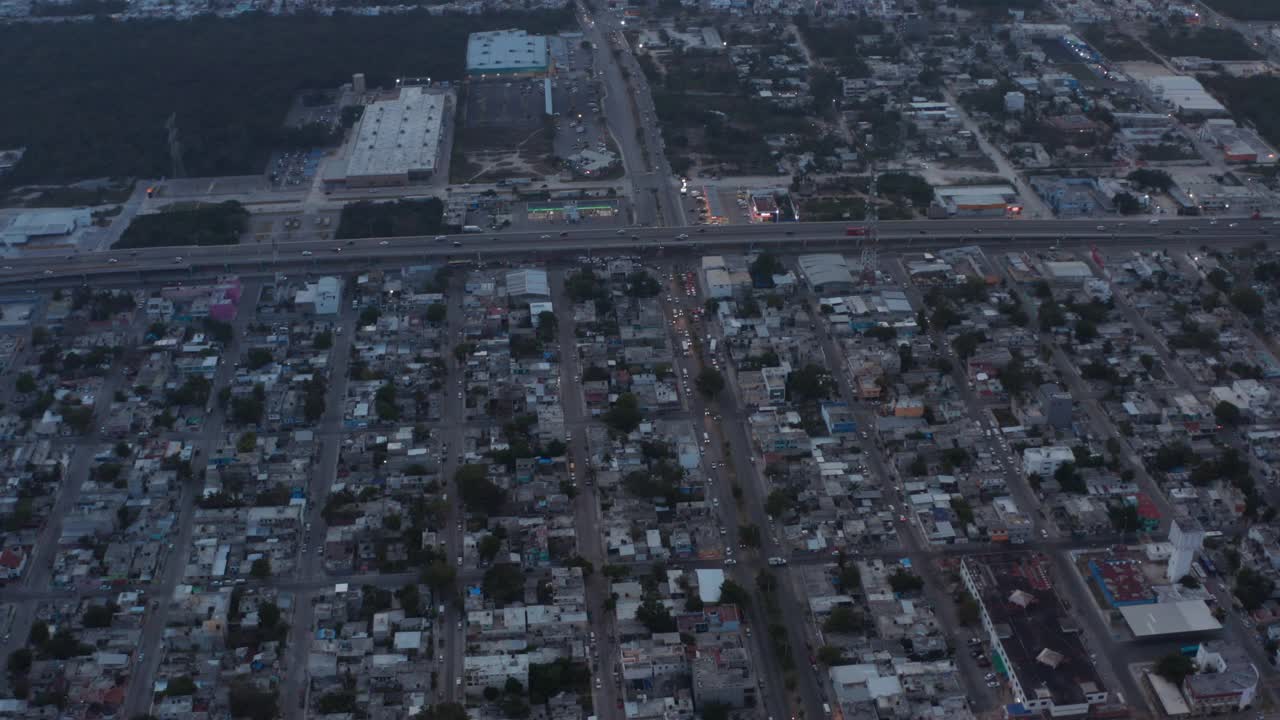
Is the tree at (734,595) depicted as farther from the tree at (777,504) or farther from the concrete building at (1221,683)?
the concrete building at (1221,683)

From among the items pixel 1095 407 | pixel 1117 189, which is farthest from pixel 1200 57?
pixel 1095 407

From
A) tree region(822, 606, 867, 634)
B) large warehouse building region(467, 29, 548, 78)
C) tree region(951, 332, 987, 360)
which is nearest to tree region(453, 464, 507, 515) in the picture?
tree region(822, 606, 867, 634)

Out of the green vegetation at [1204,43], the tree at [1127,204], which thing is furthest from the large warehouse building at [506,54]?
the green vegetation at [1204,43]

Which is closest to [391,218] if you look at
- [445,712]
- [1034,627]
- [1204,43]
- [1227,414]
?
[445,712]

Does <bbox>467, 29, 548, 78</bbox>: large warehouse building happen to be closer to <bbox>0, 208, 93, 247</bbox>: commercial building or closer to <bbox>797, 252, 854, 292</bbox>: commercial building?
<bbox>0, 208, 93, 247</bbox>: commercial building

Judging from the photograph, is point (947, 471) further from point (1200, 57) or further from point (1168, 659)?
point (1200, 57)

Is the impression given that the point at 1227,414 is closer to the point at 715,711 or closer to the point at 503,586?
the point at 715,711
